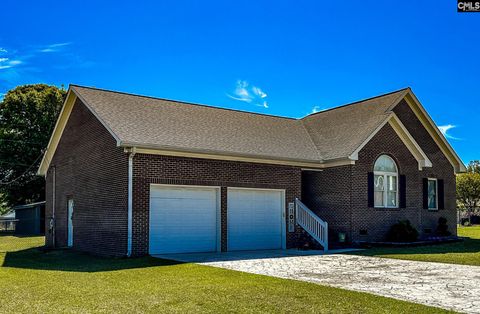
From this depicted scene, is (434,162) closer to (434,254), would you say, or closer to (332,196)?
(332,196)

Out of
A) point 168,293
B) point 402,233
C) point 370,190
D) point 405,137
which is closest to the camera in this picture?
point 168,293

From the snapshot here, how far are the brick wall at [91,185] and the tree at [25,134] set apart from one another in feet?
70.6

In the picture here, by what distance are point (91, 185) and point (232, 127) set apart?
6163 millimetres

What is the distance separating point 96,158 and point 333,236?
9611 mm

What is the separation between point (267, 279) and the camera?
1100cm

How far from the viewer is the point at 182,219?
17.6 metres

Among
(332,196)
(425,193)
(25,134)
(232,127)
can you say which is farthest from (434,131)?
(25,134)

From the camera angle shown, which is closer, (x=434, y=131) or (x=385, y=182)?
(x=385, y=182)

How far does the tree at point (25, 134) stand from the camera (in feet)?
139

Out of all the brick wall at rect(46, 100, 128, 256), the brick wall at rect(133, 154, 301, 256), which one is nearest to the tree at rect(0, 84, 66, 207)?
the brick wall at rect(46, 100, 128, 256)

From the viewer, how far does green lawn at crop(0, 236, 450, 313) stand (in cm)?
796

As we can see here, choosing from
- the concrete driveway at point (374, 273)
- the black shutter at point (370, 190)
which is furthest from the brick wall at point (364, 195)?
the concrete driveway at point (374, 273)

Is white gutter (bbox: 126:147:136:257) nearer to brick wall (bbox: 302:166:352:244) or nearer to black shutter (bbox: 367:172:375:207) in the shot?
brick wall (bbox: 302:166:352:244)

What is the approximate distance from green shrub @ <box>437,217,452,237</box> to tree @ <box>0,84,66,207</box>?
3112 cm
